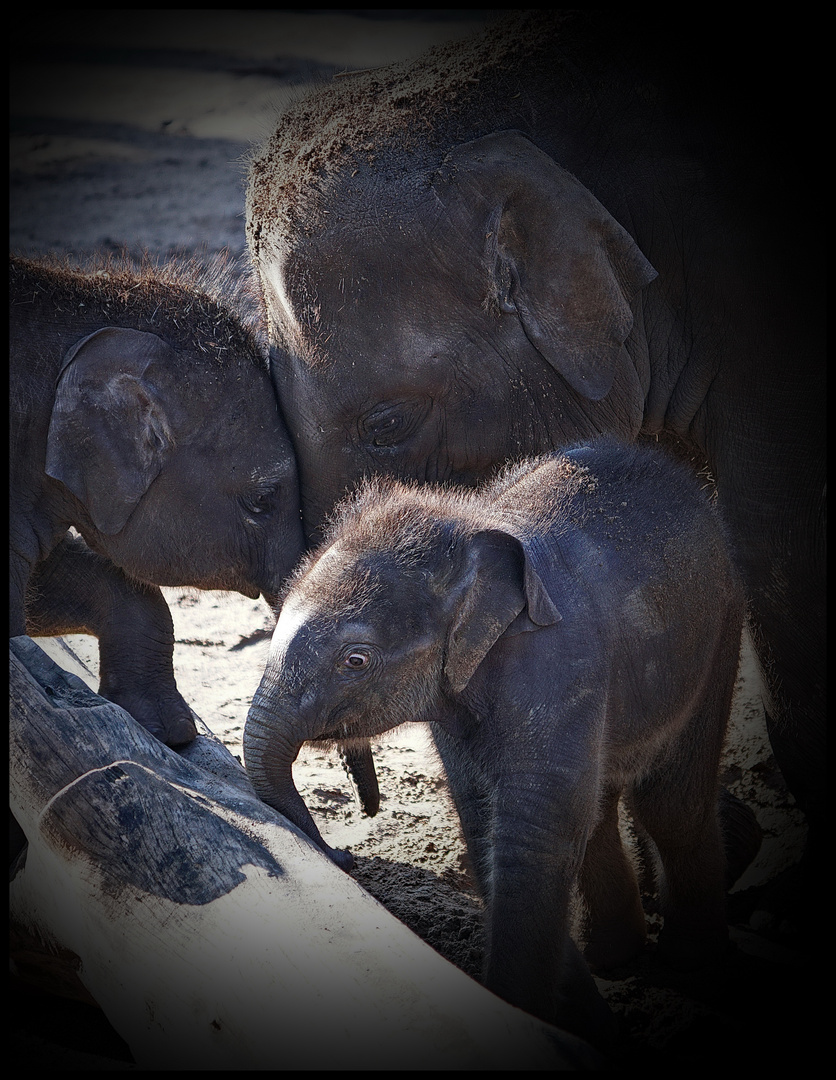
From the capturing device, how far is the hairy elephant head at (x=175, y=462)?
323 centimetres

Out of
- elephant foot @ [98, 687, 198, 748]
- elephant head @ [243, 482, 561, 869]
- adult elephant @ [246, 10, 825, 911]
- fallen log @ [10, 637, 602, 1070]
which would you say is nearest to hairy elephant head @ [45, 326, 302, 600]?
adult elephant @ [246, 10, 825, 911]

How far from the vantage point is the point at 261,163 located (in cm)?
355

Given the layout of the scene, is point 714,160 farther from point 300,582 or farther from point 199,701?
point 199,701

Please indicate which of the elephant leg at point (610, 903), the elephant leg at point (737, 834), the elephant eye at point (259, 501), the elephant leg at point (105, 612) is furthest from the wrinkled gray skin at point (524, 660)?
the elephant leg at point (105, 612)

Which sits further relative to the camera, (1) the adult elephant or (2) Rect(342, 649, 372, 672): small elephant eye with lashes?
(1) the adult elephant

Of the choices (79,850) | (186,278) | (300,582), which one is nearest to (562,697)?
(300,582)

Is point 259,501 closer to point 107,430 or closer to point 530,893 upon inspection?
point 107,430

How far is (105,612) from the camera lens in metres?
3.65

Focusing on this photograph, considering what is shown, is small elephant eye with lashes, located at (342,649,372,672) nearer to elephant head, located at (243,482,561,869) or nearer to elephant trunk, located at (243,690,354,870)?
elephant head, located at (243,482,561,869)

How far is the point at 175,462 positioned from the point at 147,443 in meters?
0.09

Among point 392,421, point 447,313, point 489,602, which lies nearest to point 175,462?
point 392,421

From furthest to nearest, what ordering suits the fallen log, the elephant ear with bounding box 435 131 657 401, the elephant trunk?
the elephant ear with bounding box 435 131 657 401 → the elephant trunk → the fallen log

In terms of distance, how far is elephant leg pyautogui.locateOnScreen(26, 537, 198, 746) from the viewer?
359 centimetres

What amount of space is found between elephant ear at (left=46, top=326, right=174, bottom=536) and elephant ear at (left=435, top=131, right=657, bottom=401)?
39.1 inches
